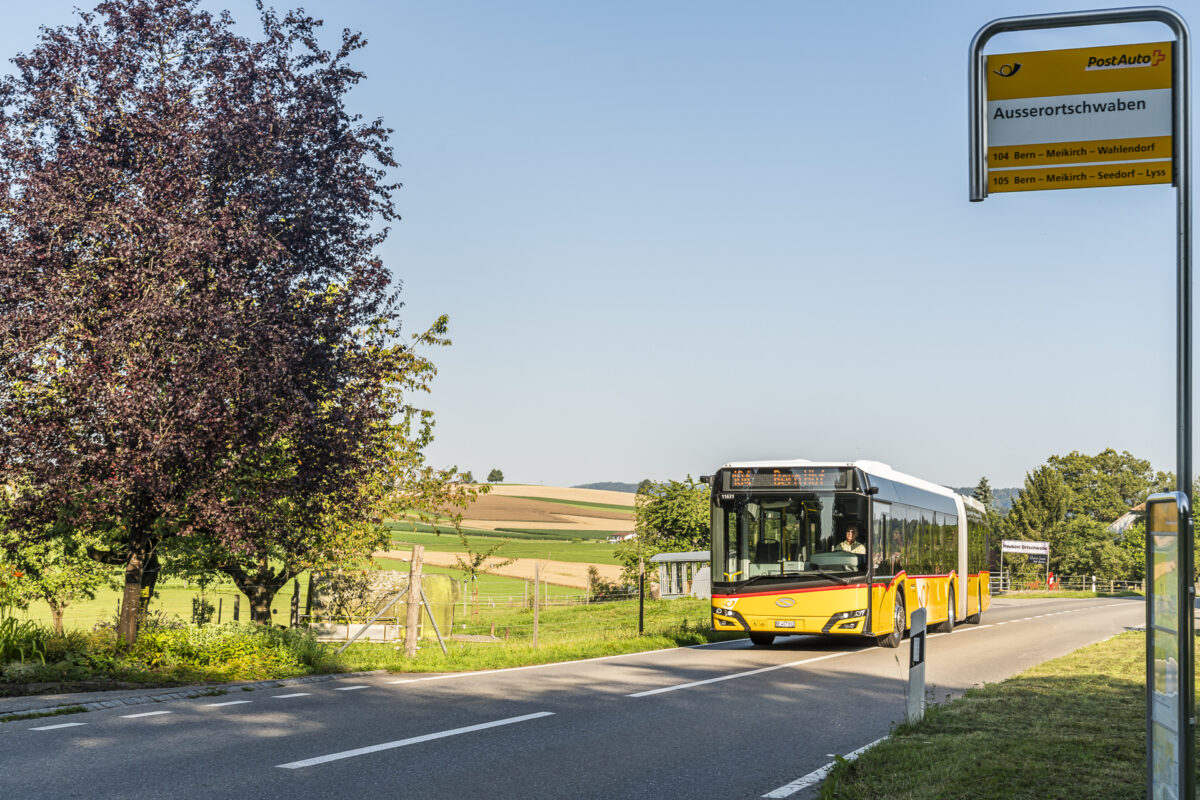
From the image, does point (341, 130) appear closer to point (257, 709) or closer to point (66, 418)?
point (66, 418)

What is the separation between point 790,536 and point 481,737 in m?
10.6

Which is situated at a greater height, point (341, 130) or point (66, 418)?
point (341, 130)

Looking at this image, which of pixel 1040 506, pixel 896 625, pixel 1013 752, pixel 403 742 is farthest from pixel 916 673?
pixel 1040 506

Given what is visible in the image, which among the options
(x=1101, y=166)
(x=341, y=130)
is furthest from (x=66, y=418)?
(x=1101, y=166)

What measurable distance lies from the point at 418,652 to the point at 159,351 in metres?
7.04

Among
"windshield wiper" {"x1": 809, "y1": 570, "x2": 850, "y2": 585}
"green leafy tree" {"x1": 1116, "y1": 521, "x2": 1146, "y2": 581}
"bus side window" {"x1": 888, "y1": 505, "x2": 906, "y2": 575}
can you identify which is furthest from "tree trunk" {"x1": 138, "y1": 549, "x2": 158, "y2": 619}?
"green leafy tree" {"x1": 1116, "y1": 521, "x2": 1146, "y2": 581}

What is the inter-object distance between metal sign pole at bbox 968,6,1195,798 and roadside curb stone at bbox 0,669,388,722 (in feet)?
29.7

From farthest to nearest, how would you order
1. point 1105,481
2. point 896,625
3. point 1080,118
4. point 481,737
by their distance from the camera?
point 1105,481 < point 896,625 < point 481,737 < point 1080,118

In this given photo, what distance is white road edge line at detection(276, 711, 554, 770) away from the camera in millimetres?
8047

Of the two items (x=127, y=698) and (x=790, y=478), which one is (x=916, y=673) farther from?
(x=790, y=478)

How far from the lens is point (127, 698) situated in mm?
11406

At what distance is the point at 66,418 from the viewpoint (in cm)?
1305

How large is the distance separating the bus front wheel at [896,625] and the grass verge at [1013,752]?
7.55m

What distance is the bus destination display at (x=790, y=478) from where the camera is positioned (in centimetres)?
1914
